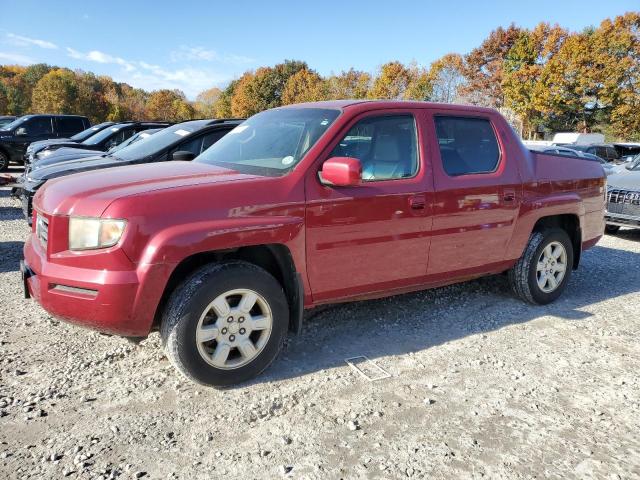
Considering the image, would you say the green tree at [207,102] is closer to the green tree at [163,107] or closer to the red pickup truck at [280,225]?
the green tree at [163,107]

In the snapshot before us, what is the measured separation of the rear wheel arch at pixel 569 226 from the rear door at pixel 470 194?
0.71m

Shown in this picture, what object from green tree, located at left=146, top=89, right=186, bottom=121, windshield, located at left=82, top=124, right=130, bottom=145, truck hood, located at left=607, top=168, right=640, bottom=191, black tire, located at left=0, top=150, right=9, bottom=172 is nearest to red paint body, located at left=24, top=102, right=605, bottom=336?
truck hood, located at left=607, top=168, right=640, bottom=191

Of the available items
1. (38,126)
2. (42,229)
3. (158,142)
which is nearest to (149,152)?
(158,142)

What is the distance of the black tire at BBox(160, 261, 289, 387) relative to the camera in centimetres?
294

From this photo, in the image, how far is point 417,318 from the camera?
4.46 metres

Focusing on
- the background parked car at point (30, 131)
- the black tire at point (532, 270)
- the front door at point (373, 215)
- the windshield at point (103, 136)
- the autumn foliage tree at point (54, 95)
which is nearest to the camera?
the front door at point (373, 215)

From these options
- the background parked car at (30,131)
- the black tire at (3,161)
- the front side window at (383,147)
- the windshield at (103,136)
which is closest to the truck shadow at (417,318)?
the front side window at (383,147)

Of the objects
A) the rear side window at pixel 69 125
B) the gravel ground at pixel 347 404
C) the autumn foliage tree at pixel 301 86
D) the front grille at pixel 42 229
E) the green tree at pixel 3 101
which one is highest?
the autumn foliage tree at pixel 301 86

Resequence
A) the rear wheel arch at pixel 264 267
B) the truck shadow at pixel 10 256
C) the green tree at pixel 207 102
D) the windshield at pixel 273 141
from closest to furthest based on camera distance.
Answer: the rear wheel arch at pixel 264 267, the windshield at pixel 273 141, the truck shadow at pixel 10 256, the green tree at pixel 207 102

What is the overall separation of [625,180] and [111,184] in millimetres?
8755

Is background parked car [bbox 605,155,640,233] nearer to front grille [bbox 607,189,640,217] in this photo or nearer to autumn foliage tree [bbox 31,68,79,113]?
front grille [bbox 607,189,640,217]

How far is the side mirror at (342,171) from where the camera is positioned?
3.14 metres

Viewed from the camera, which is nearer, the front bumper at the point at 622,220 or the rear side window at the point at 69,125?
the front bumper at the point at 622,220

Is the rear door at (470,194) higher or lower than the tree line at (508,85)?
lower
